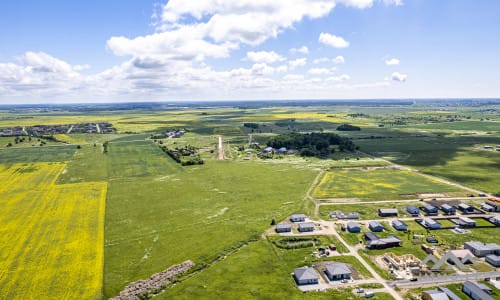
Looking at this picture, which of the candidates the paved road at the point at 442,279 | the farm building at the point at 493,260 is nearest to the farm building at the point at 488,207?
the farm building at the point at 493,260

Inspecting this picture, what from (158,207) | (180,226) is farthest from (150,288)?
(158,207)

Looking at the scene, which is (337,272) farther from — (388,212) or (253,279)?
(388,212)

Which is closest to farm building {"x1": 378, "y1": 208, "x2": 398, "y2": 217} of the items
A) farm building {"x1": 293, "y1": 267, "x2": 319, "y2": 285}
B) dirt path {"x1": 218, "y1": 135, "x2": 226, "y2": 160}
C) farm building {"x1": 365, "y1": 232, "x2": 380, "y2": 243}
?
farm building {"x1": 365, "y1": 232, "x2": 380, "y2": 243}

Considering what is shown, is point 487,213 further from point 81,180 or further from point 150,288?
point 81,180

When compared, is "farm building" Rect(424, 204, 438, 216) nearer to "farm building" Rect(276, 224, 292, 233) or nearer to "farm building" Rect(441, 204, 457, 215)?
"farm building" Rect(441, 204, 457, 215)

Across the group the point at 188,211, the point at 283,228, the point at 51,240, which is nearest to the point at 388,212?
the point at 283,228
